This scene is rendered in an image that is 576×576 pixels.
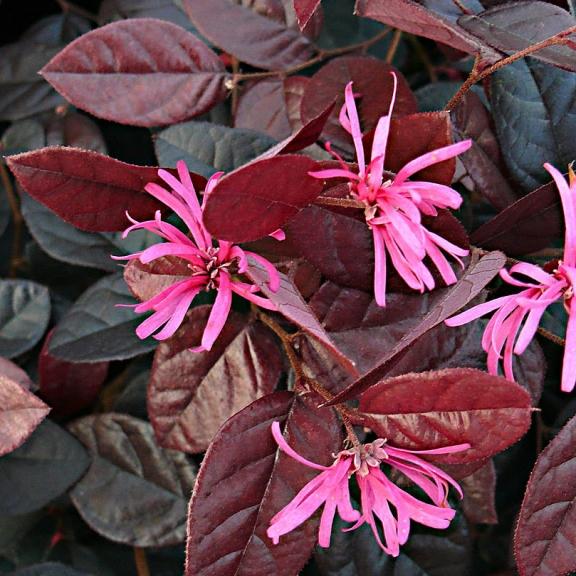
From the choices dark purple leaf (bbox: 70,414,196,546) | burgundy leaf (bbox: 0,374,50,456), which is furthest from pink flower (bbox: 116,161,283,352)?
dark purple leaf (bbox: 70,414,196,546)

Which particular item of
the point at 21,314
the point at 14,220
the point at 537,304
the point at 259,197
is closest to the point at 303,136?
the point at 259,197

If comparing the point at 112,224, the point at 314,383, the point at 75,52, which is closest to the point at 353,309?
the point at 314,383

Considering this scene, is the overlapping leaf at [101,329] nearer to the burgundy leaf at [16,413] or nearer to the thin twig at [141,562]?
the burgundy leaf at [16,413]

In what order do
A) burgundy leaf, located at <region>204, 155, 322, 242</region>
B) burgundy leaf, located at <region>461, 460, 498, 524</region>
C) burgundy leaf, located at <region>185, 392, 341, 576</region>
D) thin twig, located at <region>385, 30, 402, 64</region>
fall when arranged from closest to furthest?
1. burgundy leaf, located at <region>204, 155, 322, 242</region>
2. burgundy leaf, located at <region>185, 392, 341, 576</region>
3. burgundy leaf, located at <region>461, 460, 498, 524</region>
4. thin twig, located at <region>385, 30, 402, 64</region>

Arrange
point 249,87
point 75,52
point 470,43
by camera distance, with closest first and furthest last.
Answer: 1. point 470,43
2. point 75,52
3. point 249,87

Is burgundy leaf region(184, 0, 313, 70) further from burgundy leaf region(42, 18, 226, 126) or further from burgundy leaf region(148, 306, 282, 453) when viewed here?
burgundy leaf region(148, 306, 282, 453)

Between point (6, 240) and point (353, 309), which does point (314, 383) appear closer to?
point (353, 309)

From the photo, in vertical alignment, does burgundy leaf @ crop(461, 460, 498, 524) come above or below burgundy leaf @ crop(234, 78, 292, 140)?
below
